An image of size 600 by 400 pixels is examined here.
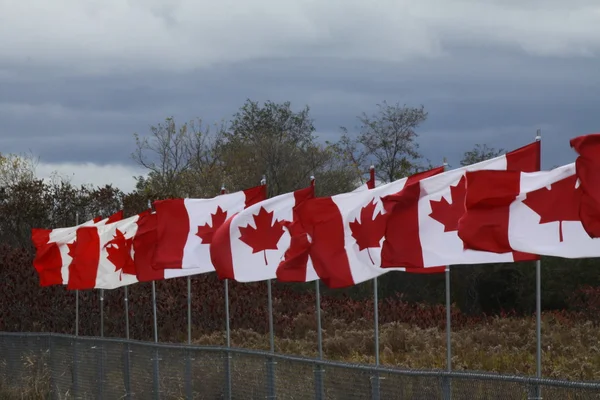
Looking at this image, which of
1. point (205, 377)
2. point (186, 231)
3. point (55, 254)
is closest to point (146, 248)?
point (186, 231)

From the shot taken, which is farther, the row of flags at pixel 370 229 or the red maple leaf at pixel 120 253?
the red maple leaf at pixel 120 253

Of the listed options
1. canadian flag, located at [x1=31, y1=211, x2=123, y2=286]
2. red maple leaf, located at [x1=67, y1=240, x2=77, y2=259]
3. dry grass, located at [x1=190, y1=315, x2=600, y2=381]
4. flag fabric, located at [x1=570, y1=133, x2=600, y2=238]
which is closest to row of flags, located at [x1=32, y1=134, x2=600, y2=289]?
flag fabric, located at [x1=570, y1=133, x2=600, y2=238]

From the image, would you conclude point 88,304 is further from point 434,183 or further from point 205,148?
point 205,148

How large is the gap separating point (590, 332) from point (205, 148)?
4563 centimetres

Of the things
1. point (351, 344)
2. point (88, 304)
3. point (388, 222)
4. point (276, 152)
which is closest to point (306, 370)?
point (388, 222)

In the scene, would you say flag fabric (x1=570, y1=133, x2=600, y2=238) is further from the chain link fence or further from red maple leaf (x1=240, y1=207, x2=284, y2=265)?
red maple leaf (x1=240, y1=207, x2=284, y2=265)

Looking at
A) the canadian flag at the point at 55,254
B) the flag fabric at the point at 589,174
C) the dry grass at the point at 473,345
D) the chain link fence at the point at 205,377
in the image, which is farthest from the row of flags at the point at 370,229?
the dry grass at the point at 473,345

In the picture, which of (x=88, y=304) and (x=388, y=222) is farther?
(x=88, y=304)

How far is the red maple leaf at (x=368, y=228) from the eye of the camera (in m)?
18.2

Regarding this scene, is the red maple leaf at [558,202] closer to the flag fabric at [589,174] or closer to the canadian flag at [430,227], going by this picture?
the flag fabric at [589,174]

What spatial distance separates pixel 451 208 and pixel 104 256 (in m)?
14.5

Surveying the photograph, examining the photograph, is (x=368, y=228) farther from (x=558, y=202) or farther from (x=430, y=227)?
(x=558, y=202)

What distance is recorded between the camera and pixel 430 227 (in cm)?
1691

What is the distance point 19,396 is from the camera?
2175 cm
